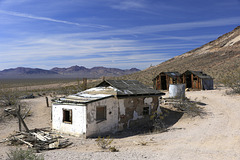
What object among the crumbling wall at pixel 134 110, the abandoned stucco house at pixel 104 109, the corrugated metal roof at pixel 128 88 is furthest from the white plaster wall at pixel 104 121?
the corrugated metal roof at pixel 128 88

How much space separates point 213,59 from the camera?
200 ft

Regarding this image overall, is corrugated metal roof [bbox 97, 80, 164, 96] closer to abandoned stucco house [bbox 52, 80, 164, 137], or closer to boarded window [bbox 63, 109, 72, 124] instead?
abandoned stucco house [bbox 52, 80, 164, 137]

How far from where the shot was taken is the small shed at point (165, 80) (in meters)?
28.8

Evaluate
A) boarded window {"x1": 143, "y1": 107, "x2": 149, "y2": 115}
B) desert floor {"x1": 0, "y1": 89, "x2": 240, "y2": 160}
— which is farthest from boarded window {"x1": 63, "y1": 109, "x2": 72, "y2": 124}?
boarded window {"x1": 143, "y1": 107, "x2": 149, "y2": 115}

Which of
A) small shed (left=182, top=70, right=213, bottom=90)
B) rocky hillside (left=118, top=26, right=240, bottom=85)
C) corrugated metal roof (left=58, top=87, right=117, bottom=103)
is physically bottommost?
corrugated metal roof (left=58, top=87, right=117, bottom=103)

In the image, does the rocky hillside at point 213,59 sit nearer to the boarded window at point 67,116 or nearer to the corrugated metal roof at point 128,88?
the corrugated metal roof at point 128,88

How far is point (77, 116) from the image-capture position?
40.8 ft

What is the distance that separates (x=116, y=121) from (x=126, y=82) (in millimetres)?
3872

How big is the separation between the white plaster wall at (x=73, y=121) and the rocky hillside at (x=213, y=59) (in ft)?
115

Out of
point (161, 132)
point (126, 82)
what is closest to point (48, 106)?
point (126, 82)

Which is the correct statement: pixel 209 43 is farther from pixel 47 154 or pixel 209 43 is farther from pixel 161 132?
pixel 47 154

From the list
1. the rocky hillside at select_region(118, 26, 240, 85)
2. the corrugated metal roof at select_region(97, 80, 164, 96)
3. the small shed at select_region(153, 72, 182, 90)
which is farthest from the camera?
the rocky hillside at select_region(118, 26, 240, 85)

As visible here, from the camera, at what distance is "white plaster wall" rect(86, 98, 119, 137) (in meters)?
12.3

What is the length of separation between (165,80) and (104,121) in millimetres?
19111
